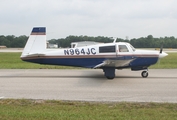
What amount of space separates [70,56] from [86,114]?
7.68 metres

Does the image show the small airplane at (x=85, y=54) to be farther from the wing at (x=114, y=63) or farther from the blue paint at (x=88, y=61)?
the wing at (x=114, y=63)

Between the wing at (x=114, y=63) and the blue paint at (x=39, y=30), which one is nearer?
the wing at (x=114, y=63)

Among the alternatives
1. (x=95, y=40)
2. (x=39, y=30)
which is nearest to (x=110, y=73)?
(x=39, y=30)

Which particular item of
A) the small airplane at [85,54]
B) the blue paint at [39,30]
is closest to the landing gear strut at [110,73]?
the small airplane at [85,54]

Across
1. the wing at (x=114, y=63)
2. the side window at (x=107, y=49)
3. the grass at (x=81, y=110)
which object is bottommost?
the grass at (x=81, y=110)

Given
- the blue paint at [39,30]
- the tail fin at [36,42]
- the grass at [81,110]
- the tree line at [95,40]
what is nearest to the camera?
the grass at [81,110]

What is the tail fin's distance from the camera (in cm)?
1284

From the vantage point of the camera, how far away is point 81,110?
5.95m

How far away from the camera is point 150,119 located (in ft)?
16.9

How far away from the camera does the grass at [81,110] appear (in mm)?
5289

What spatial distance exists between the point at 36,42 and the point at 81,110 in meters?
7.63

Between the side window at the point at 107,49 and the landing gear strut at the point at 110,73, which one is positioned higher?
the side window at the point at 107,49

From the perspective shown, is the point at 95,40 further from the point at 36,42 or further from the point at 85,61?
the point at 36,42

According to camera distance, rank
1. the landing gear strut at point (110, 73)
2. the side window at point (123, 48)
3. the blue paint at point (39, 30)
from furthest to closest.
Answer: the blue paint at point (39, 30)
the side window at point (123, 48)
the landing gear strut at point (110, 73)
